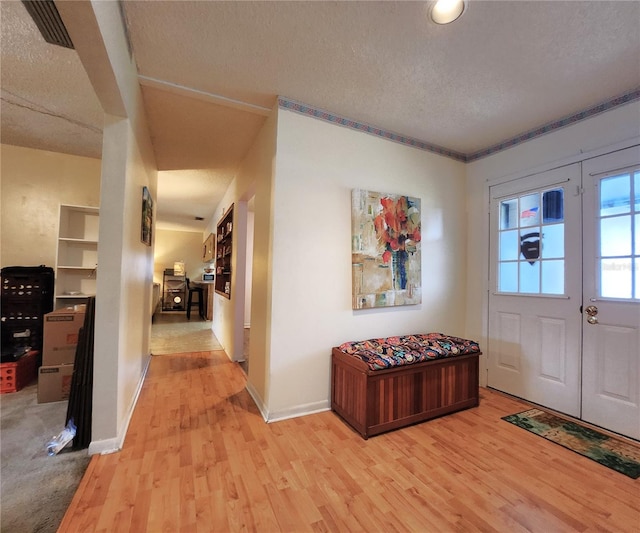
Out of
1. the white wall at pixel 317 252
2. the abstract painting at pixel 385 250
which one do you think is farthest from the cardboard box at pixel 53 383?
the abstract painting at pixel 385 250

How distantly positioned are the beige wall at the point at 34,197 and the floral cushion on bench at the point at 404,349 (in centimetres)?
383

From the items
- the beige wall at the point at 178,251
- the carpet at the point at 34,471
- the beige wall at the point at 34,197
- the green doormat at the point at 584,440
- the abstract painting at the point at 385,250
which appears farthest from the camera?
the beige wall at the point at 178,251

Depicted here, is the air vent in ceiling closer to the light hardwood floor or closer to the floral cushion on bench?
the light hardwood floor

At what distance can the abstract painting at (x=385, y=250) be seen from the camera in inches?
100

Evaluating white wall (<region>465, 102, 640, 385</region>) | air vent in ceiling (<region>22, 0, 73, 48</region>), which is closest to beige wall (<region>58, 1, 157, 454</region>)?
air vent in ceiling (<region>22, 0, 73, 48</region>)

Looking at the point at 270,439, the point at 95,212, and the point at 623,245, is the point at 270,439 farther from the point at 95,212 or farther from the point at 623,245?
the point at 95,212

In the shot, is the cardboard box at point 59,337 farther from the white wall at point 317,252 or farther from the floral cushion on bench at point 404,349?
the floral cushion on bench at point 404,349

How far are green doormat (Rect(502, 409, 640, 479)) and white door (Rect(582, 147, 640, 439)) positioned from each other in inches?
7.5

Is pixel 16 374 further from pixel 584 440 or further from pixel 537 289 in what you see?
pixel 537 289

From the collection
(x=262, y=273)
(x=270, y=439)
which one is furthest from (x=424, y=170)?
(x=270, y=439)

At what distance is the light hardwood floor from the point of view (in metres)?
1.32

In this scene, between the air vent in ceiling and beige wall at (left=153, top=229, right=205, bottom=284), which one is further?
beige wall at (left=153, top=229, right=205, bottom=284)

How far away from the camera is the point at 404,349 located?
2.32 m

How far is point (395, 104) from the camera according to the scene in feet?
7.77
